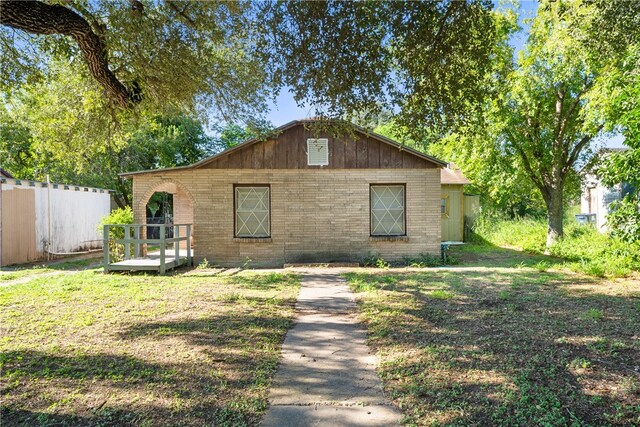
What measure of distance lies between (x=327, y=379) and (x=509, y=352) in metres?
1.95

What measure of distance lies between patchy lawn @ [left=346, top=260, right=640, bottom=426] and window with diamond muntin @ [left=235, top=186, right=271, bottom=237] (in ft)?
16.8

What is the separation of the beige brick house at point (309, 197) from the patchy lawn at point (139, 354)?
4.21 meters

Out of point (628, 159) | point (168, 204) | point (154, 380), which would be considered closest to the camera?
point (154, 380)

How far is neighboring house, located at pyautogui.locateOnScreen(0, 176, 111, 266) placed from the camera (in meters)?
12.8

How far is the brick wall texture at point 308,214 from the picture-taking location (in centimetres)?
1190

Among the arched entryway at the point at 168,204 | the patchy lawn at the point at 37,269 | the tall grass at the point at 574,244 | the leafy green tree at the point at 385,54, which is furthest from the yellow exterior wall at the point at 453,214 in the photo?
the patchy lawn at the point at 37,269

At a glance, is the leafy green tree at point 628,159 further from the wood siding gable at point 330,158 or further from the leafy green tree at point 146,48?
the leafy green tree at point 146,48

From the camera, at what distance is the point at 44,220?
14.4m

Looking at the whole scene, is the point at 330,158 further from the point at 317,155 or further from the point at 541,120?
the point at 541,120

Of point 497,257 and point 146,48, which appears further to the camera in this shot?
point 497,257

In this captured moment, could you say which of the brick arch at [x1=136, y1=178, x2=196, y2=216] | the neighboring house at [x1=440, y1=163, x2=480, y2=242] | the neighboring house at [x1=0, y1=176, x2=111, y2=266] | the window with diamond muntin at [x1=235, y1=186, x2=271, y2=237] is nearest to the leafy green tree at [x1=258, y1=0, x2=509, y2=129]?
the window with diamond muntin at [x1=235, y1=186, x2=271, y2=237]

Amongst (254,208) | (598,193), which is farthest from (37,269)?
(598,193)

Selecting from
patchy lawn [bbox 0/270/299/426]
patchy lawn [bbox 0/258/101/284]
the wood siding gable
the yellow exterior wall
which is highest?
the wood siding gable

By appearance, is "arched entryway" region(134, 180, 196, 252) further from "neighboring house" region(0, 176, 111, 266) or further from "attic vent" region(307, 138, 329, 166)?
"attic vent" region(307, 138, 329, 166)
